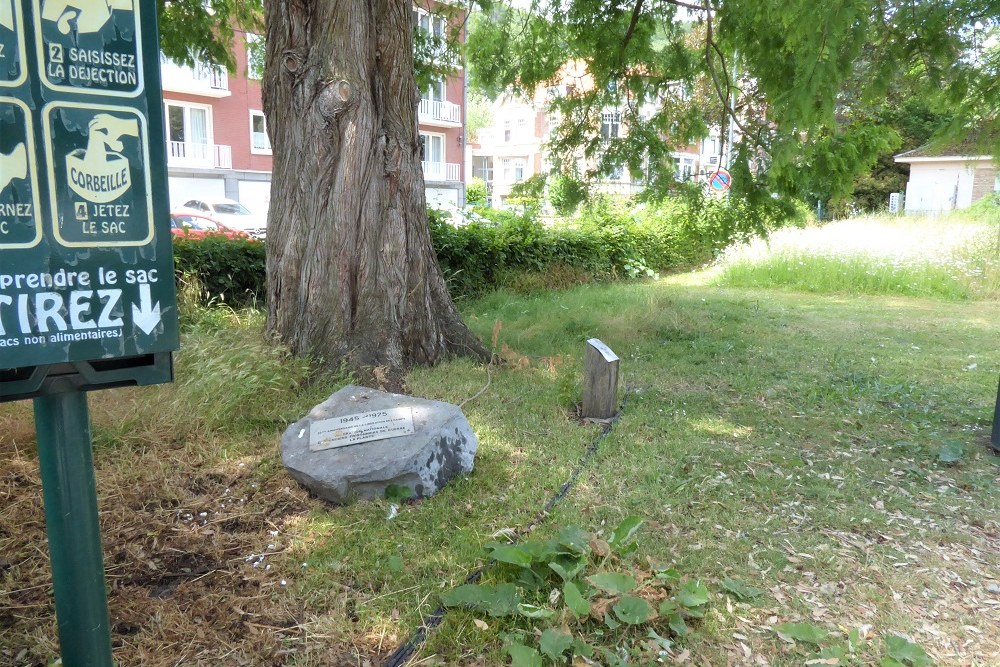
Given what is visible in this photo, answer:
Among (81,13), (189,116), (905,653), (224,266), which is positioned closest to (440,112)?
(189,116)

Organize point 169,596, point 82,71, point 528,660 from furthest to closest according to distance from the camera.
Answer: point 169,596
point 528,660
point 82,71

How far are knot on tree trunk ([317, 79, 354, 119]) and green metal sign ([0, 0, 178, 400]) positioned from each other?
412cm

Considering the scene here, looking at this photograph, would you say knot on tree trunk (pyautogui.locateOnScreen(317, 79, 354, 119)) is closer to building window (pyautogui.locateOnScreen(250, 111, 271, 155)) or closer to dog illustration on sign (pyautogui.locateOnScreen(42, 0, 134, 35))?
dog illustration on sign (pyautogui.locateOnScreen(42, 0, 134, 35))

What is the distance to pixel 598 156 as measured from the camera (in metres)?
9.66

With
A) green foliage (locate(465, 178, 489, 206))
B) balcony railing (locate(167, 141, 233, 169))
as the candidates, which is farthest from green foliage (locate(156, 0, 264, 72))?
green foliage (locate(465, 178, 489, 206))

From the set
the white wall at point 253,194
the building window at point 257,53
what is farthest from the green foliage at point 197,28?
the white wall at point 253,194

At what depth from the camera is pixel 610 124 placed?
416 inches

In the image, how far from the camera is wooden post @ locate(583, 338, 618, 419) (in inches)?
218

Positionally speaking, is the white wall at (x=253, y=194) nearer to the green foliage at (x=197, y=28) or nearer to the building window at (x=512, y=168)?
the green foliage at (x=197, y=28)

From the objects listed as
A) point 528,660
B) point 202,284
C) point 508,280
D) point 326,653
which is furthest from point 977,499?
point 508,280

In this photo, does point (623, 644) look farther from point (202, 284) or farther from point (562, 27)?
point (562, 27)

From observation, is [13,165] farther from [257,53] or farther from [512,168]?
[512,168]

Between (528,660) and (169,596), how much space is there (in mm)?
1660

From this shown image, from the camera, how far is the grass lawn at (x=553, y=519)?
9.54ft
